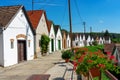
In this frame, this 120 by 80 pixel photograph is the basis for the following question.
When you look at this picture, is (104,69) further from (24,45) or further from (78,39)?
(78,39)

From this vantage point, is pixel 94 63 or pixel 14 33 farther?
pixel 14 33

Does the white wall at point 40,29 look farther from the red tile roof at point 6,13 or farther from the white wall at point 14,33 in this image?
the red tile roof at point 6,13

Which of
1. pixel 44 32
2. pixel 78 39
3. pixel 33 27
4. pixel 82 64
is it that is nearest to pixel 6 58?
pixel 33 27

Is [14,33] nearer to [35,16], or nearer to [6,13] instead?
[6,13]

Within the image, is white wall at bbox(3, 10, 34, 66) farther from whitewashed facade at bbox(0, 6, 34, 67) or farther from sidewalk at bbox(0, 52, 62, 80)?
sidewalk at bbox(0, 52, 62, 80)

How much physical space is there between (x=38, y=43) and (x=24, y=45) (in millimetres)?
4876

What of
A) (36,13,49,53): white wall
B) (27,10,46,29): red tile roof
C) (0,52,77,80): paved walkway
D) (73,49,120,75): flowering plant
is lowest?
(0,52,77,80): paved walkway

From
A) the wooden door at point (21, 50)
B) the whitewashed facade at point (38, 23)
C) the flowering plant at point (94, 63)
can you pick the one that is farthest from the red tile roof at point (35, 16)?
the flowering plant at point (94, 63)

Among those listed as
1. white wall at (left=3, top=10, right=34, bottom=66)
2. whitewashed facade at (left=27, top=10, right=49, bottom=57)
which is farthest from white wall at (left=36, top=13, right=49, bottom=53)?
white wall at (left=3, top=10, right=34, bottom=66)

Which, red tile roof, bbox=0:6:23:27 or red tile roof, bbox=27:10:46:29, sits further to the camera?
red tile roof, bbox=27:10:46:29

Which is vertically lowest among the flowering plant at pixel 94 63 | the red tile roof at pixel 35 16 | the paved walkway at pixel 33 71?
the paved walkway at pixel 33 71

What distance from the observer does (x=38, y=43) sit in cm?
2978

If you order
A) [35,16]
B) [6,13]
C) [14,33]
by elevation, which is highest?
[35,16]

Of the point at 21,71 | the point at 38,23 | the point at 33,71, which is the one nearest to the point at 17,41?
the point at 21,71
